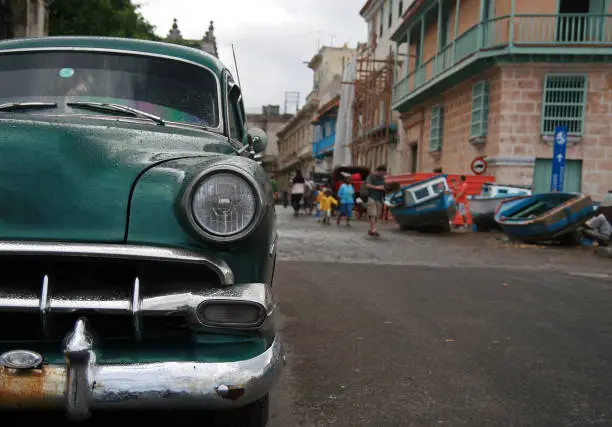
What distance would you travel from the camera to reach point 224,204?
205 centimetres

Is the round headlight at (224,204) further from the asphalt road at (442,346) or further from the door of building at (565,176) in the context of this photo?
the door of building at (565,176)

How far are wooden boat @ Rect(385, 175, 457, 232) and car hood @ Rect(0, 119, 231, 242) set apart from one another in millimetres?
12460

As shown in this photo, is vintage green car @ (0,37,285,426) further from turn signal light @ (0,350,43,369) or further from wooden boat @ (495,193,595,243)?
wooden boat @ (495,193,595,243)

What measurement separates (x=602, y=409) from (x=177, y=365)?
2185 millimetres

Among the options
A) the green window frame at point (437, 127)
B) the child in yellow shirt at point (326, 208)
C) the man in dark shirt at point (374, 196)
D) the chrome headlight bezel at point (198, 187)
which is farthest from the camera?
the green window frame at point (437, 127)

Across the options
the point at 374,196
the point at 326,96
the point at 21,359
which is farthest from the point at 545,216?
the point at 326,96

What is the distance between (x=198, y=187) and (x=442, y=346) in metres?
2.59

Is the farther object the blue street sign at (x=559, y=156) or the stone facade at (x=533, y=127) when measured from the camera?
the stone facade at (x=533, y=127)

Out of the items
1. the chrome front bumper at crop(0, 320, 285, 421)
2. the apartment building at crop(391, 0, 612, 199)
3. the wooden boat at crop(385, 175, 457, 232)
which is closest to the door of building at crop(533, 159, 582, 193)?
the apartment building at crop(391, 0, 612, 199)

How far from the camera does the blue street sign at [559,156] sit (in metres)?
14.2

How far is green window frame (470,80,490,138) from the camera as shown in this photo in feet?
58.2

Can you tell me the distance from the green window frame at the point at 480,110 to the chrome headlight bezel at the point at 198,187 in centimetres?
1660

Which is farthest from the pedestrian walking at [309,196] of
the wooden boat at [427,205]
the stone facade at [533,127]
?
the wooden boat at [427,205]

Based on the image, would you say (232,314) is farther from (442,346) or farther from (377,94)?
→ (377,94)
